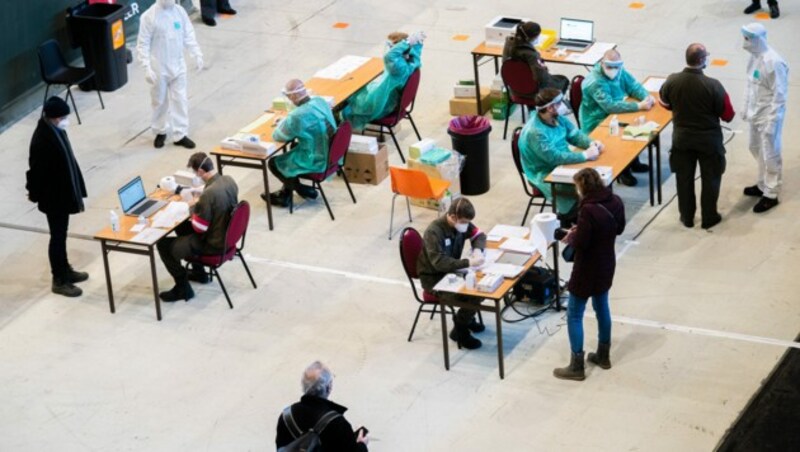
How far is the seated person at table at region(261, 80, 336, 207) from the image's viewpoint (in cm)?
1188

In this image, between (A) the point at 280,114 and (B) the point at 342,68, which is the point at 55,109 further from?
(B) the point at 342,68

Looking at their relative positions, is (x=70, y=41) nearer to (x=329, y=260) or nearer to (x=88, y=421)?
(x=329, y=260)

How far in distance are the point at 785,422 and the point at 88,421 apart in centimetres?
466

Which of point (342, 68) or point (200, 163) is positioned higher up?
point (200, 163)

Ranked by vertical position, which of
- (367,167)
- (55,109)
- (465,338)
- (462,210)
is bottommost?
(465,338)

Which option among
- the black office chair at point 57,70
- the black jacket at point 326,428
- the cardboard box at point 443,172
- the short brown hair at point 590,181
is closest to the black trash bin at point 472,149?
the cardboard box at point 443,172

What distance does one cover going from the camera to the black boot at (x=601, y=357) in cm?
969

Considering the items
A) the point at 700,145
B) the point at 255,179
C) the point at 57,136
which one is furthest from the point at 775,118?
the point at 57,136

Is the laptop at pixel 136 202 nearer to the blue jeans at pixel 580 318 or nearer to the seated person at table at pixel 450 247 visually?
the seated person at table at pixel 450 247

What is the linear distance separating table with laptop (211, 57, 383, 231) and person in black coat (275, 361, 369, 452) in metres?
4.62

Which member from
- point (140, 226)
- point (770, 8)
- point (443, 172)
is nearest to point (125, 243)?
point (140, 226)

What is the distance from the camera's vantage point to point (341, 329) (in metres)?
10.5

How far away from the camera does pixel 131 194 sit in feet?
36.2

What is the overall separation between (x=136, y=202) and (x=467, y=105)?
4.17 metres
